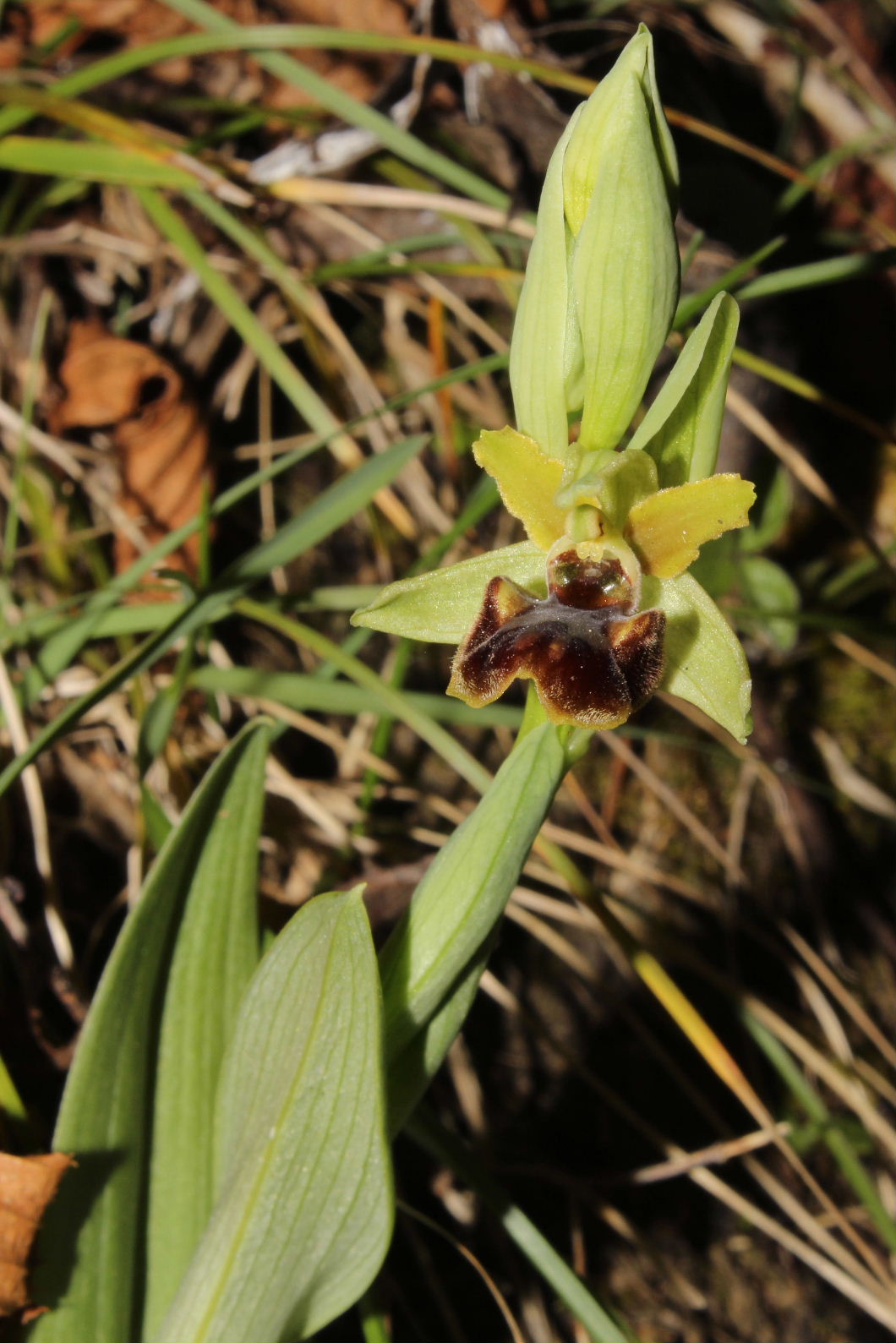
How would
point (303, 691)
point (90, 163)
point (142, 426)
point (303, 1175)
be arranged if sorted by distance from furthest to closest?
1. point (142, 426)
2. point (90, 163)
3. point (303, 691)
4. point (303, 1175)

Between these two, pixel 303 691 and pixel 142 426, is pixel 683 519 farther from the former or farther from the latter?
pixel 142 426

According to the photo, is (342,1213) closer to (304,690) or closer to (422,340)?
(304,690)

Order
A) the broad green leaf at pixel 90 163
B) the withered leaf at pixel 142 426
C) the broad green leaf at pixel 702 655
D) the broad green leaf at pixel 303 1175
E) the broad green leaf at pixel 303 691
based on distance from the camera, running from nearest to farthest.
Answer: the broad green leaf at pixel 303 1175 → the broad green leaf at pixel 702 655 → the broad green leaf at pixel 303 691 → the broad green leaf at pixel 90 163 → the withered leaf at pixel 142 426

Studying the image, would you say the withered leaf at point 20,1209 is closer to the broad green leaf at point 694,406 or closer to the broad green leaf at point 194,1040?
the broad green leaf at point 194,1040

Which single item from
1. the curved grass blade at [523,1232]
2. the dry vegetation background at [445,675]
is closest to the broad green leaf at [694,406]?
the dry vegetation background at [445,675]

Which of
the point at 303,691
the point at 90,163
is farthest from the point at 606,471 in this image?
the point at 90,163

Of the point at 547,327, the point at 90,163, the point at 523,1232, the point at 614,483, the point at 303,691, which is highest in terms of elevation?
the point at 90,163

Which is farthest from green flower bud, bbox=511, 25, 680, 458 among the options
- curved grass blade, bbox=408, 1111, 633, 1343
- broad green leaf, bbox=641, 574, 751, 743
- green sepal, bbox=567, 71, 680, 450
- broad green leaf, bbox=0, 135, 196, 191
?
broad green leaf, bbox=0, 135, 196, 191
